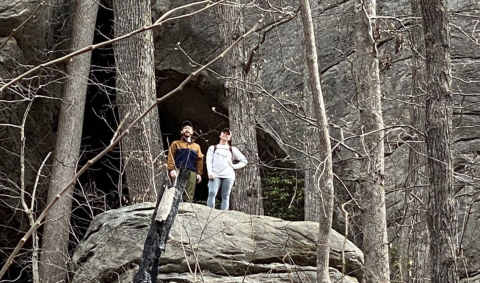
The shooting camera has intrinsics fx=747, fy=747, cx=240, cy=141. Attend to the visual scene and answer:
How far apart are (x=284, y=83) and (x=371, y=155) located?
509 cm

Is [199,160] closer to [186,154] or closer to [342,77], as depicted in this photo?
[186,154]

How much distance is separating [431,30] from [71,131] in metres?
8.70

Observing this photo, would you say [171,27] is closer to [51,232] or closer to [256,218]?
[51,232]

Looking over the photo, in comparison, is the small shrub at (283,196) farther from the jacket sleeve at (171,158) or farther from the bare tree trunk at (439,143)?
the bare tree trunk at (439,143)

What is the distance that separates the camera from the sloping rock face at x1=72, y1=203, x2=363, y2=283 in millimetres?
7828

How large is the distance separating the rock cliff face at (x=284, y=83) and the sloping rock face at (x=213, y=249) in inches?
79.2

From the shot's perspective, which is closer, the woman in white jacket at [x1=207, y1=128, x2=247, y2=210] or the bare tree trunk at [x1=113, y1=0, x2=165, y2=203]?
the woman in white jacket at [x1=207, y1=128, x2=247, y2=210]

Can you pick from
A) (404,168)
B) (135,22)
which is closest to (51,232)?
(135,22)

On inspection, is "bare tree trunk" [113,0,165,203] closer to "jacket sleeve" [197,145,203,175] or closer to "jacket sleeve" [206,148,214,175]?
"jacket sleeve" [197,145,203,175]

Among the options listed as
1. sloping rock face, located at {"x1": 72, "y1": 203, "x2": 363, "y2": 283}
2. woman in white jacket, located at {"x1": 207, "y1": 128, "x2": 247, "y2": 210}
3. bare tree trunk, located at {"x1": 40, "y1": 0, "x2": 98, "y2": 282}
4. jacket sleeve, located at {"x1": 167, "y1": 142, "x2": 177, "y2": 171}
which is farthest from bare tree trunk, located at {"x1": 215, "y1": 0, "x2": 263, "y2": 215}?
sloping rock face, located at {"x1": 72, "y1": 203, "x2": 363, "y2": 283}

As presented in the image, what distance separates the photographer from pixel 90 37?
13258 millimetres

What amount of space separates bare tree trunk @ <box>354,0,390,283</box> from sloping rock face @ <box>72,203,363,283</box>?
18.7 inches

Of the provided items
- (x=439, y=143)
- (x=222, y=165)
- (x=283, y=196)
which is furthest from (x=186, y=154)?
(x=439, y=143)

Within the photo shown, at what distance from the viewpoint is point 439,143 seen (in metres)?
5.42
